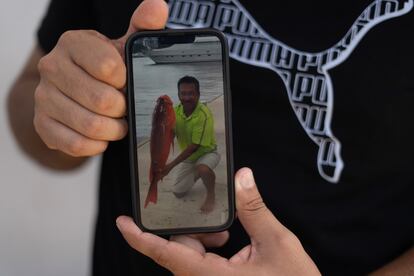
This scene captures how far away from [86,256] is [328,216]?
1.67ft

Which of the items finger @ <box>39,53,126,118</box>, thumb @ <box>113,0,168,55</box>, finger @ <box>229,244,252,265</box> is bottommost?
finger @ <box>229,244,252,265</box>

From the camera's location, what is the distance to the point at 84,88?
47 centimetres

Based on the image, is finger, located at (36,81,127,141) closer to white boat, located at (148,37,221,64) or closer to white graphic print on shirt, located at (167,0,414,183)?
white boat, located at (148,37,221,64)

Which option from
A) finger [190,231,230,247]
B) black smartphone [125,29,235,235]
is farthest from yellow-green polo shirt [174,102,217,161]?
finger [190,231,230,247]

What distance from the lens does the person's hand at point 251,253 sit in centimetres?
45

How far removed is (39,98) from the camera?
0.53 metres

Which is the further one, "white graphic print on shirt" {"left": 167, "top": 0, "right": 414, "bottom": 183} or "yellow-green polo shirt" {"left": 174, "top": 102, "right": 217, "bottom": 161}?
"white graphic print on shirt" {"left": 167, "top": 0, "right": 414, "bottom": 183}

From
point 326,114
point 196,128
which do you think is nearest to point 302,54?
point 326,114

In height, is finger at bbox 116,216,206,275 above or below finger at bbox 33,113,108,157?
below

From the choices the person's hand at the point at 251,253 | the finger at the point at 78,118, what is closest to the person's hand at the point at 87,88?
the finger at the point at 78,118

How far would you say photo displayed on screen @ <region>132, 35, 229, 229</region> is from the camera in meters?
0.46

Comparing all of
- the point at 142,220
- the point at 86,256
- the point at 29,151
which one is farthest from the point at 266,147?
the point at 86,256

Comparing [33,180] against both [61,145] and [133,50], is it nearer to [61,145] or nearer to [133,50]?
[61,145]

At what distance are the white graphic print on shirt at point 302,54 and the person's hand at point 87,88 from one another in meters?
0.16
